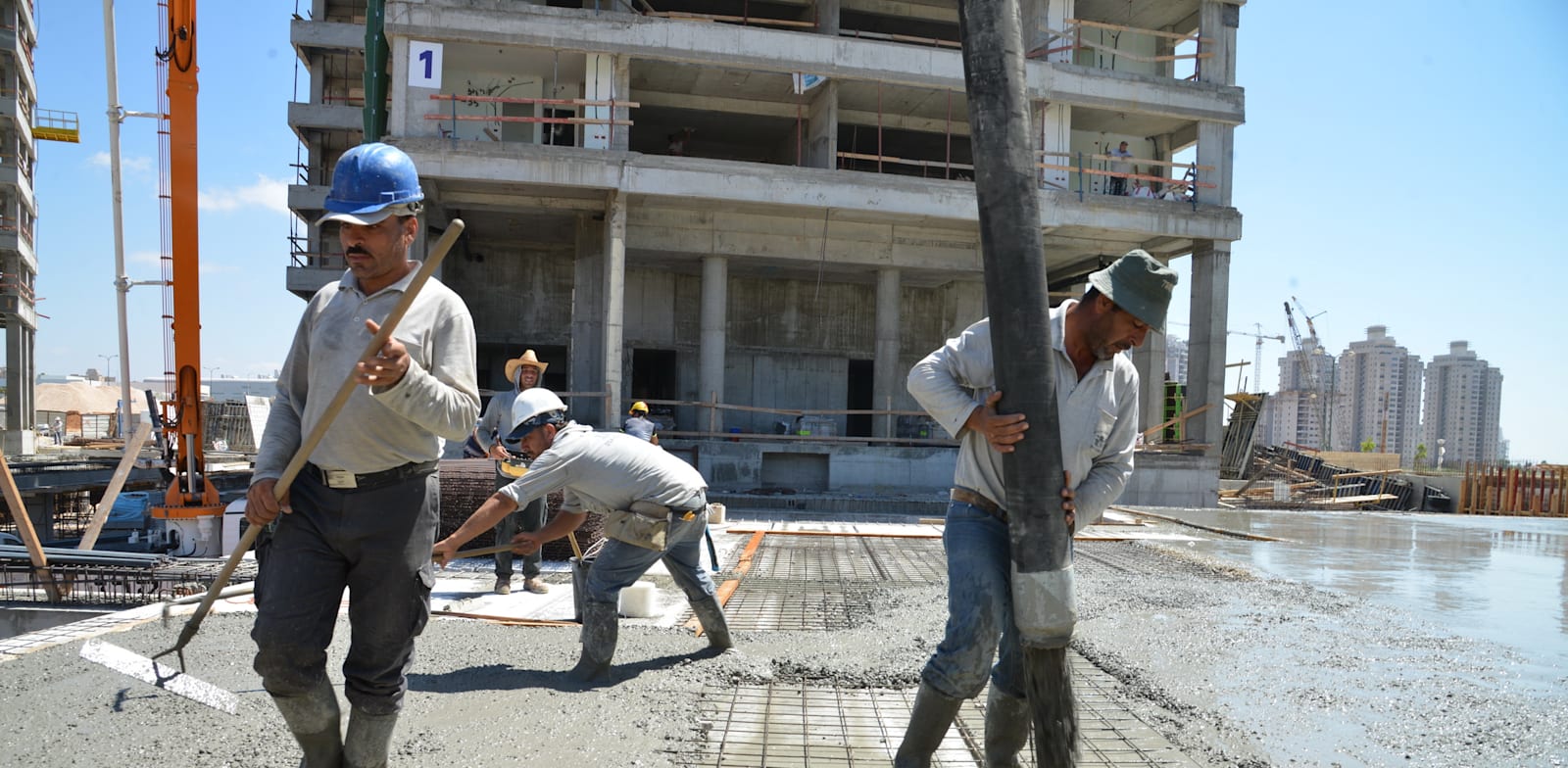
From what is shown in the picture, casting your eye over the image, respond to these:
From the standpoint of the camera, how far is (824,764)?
3.17 meters

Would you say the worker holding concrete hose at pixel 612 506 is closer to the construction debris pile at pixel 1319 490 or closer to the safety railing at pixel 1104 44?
→ the safety railing at pixel 1104 44

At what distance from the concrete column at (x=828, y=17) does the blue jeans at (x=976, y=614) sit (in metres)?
15.5

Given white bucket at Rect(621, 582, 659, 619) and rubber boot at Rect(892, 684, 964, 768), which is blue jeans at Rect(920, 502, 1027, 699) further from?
white bucket at Rect(621, 582, 659, 619)

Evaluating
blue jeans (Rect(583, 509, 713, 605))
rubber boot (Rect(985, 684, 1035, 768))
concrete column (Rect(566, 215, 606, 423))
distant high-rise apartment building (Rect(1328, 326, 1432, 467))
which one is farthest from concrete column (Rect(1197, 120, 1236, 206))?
distant high-rise apartment building (Rect(1328, 326, 1432, 467))

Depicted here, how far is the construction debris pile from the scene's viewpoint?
865 inches

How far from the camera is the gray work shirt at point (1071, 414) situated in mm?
2668

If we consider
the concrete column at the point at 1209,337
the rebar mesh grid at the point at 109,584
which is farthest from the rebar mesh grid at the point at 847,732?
the concrete column at the point at 1209,337

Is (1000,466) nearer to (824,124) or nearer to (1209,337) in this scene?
(824,124)

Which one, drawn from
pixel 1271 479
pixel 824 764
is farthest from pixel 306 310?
pixel 1271 479

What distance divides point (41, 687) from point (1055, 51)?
17633mm

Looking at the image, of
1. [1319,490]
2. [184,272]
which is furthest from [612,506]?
[1319,490]

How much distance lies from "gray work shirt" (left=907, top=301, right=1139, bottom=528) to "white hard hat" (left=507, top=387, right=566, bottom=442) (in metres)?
2.15

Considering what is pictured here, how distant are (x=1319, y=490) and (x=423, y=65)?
86.1 ft

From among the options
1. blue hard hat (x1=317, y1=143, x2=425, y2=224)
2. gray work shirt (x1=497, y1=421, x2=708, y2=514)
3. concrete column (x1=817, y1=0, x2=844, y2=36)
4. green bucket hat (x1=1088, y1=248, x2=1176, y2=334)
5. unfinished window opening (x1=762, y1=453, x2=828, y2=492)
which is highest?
concrete column (x1=817, y1=0, x2=844, y2=36)
